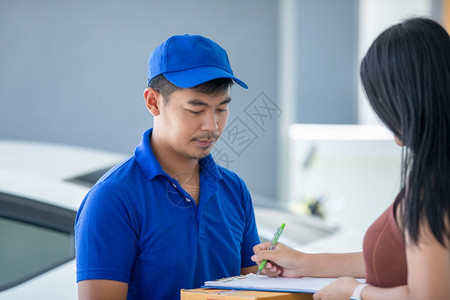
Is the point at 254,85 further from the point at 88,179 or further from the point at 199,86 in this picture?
the point at 199,86

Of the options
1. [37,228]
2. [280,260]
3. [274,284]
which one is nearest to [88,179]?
[37,228]

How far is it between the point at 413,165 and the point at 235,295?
1.46 ft

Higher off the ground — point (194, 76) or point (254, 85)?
point (194, 76)

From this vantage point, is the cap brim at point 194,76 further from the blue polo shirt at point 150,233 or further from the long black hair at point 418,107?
the long black hair at point 418,107

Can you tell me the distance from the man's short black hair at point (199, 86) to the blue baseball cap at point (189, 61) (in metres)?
0.02

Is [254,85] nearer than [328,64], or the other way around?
[254,85]

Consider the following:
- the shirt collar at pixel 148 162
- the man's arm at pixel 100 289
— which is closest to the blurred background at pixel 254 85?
the shirt collar at pixel 148 162

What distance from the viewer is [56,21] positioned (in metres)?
4.56

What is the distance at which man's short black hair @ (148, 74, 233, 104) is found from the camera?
1589 mm

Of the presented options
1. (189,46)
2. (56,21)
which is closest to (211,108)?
(189,46)

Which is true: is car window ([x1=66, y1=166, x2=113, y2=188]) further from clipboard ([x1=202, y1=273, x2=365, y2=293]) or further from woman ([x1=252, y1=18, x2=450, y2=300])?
woman ([x1=252, y1=18, x2=450, y2=300])

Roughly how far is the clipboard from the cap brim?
49 centimetres

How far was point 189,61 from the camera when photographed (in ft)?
5.25

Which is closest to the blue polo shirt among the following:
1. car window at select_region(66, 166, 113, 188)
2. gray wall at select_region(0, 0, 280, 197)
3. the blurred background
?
car window at select_region(66, 166, 113, 188)
